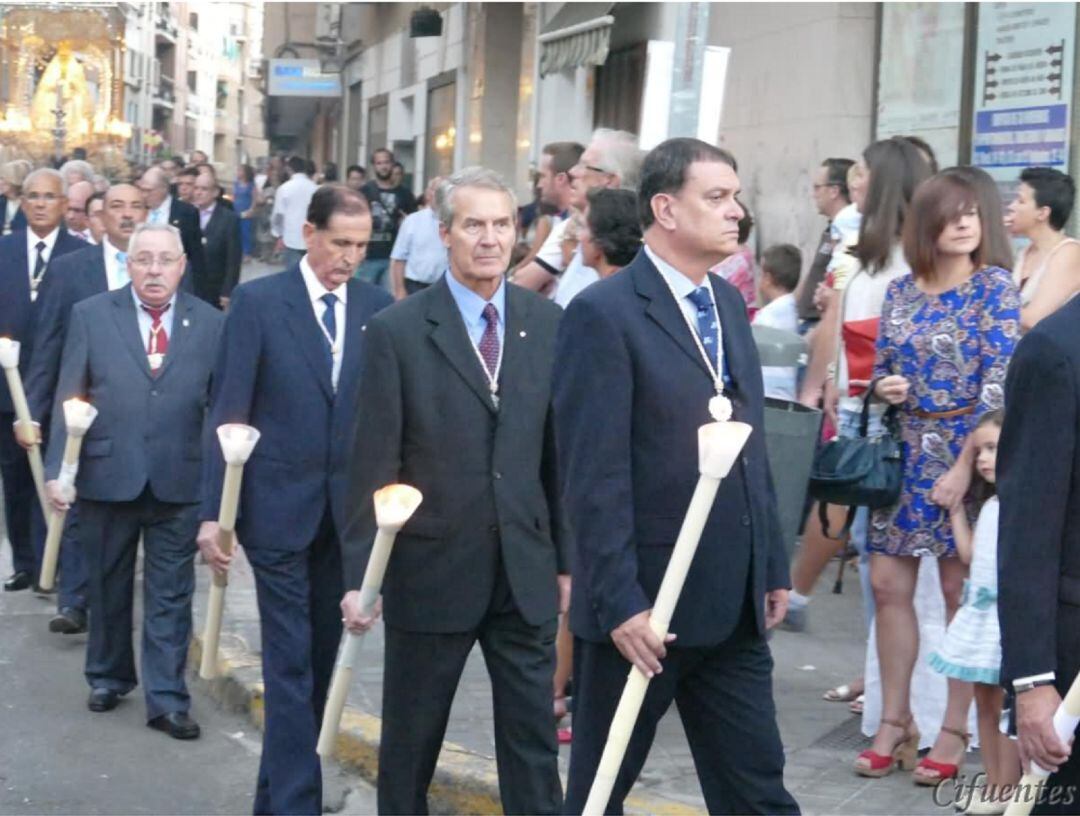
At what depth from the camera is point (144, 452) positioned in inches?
285

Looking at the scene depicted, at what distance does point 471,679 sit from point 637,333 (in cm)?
356

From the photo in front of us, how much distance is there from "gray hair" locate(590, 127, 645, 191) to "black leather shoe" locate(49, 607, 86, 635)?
3392mm

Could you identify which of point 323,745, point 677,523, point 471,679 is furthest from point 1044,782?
point 471,679

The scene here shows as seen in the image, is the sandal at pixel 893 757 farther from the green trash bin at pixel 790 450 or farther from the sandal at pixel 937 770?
the green trash bin at pixel 790 450

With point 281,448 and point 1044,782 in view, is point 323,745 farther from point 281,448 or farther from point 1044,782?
point 1044,782

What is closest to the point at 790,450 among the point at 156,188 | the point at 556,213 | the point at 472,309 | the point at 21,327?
the point at 472,309

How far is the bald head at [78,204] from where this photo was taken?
37.4 feet

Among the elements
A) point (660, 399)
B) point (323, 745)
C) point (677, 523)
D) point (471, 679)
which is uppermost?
point (660, 399)

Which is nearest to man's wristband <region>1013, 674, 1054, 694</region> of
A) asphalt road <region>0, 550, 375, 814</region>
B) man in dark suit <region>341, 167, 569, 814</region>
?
man in dark suit <region>341, 167, 569, 814</region>

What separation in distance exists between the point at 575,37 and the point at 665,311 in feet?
42.0

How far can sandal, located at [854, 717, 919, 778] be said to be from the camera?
6.09m

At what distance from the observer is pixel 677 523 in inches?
165

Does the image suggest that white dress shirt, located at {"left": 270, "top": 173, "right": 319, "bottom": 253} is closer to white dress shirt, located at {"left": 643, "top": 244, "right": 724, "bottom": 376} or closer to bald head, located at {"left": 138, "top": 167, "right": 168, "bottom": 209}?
bald head, located at {"left": 138, "top": 167, "right": 168, "bottom": 209}

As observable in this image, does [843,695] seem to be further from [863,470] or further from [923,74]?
[923,74]
